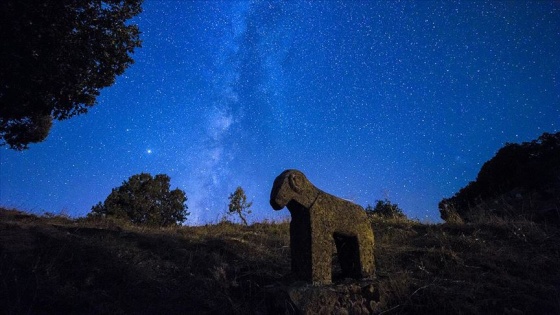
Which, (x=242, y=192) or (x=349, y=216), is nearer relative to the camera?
(x=349, y=216)

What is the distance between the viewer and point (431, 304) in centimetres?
495

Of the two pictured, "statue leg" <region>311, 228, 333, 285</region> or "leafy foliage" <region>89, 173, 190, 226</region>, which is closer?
"statue leg" <region>311, 228, 333, 285</region>

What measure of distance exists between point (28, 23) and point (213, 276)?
7520 mm

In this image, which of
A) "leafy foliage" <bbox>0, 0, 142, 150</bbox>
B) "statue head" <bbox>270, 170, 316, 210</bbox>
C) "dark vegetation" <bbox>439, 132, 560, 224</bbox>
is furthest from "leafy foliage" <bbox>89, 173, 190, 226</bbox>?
"statue head" <bbox>270, 170, 316, 210</bbox>

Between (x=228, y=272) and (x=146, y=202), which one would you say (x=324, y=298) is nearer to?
(x=228, y=272)

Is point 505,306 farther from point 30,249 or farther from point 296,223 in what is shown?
point 30,249

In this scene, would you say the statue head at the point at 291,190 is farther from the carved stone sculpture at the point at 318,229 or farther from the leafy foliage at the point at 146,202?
the leafy foliage at the point at 146,202

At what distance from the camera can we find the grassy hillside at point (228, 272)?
5016 millimetres

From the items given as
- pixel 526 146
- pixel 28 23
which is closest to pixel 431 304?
pixel 28 23

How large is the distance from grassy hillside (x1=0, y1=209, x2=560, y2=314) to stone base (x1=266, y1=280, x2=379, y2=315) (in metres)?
0.22

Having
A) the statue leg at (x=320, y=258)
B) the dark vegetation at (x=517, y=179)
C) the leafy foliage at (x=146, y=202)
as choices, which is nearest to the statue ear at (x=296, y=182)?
the statue leg at (x=320, y=258)

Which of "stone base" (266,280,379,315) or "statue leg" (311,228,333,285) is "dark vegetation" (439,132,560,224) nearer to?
"stone base" (266,280,379,315)

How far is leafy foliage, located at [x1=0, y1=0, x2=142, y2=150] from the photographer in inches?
324

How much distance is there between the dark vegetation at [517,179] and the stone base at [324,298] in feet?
41.1
